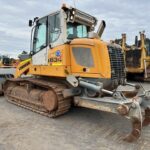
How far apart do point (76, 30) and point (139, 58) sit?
9.10 meters

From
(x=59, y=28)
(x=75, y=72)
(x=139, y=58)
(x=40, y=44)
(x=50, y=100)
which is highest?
(x=59, y=28)

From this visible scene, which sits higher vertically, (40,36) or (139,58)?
(40,36)

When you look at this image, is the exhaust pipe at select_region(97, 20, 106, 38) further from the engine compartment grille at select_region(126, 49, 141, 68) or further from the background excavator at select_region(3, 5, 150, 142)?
the engine compartment grille at select_region(126, 49, 141, 68)

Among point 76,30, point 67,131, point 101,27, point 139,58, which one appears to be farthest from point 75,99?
point 139,58

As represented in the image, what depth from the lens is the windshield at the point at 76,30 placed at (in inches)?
256

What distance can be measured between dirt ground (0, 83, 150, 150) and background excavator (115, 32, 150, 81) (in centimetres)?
857

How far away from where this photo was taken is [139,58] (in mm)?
14836

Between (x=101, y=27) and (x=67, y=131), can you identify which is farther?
(x=101, y=27)

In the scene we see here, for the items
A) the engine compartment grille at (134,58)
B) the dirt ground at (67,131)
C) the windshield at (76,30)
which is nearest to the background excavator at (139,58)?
→ the engine compartment grille at (134,58)

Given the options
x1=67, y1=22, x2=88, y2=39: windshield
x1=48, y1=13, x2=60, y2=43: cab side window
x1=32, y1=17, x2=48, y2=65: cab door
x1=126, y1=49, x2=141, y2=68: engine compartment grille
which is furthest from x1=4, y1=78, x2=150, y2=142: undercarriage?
x1=126, y1=49, x2=141, y2=68: engine compartment grille

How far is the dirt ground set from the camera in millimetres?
4480

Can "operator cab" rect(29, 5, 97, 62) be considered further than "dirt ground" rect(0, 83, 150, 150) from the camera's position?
Yes

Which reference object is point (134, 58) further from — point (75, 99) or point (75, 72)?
point (75, 99)

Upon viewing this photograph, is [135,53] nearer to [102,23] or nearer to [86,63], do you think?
[102,23]
